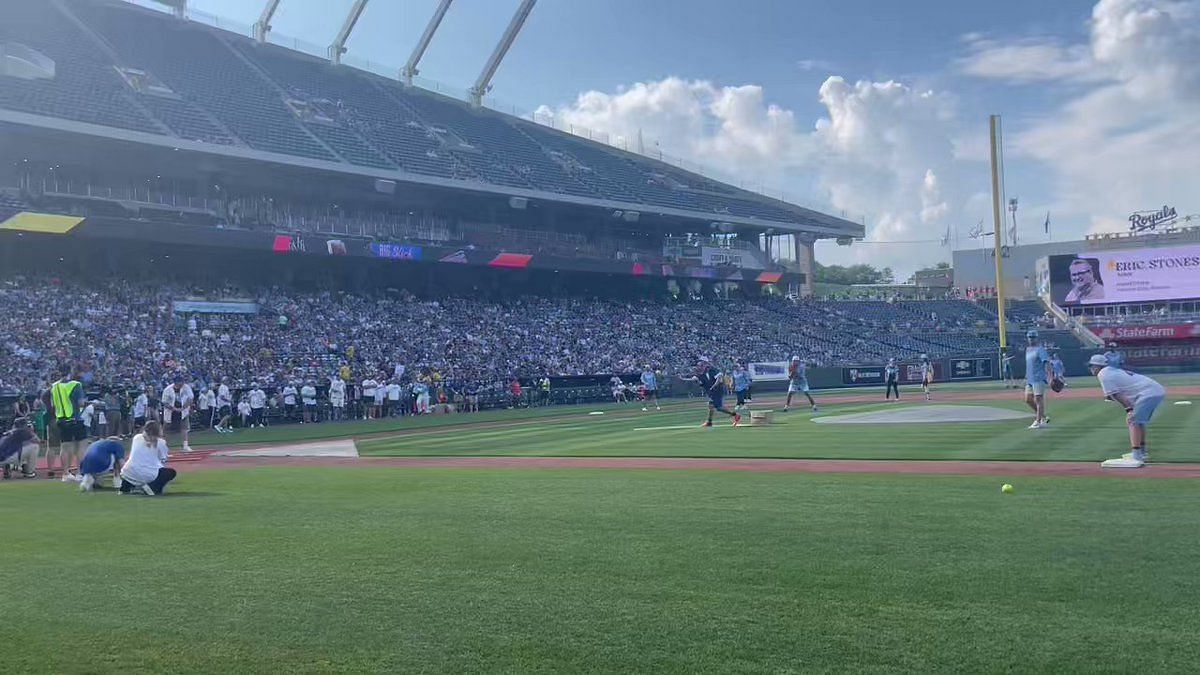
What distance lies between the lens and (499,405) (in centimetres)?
4078

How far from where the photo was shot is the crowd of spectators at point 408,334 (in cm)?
3356

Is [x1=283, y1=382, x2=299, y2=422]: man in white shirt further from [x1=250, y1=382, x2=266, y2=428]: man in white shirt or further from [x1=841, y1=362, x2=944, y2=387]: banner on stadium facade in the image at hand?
[x1=841, y1=362, x2=944, y2=387]: banner on stadium facade

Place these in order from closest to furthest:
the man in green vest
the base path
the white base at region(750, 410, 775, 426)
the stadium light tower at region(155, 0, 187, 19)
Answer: the base path → the man in green vest → the white base at region(750, 410, 775, 426) → the stadium light tower at region(155, 0, 187, 19)

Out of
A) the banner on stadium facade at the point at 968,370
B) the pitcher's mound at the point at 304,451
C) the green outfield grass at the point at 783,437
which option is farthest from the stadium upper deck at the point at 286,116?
the pitcher's mound at the point at 304,451

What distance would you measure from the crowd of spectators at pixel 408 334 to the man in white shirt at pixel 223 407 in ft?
5.93

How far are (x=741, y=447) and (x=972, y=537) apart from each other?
9.99 m

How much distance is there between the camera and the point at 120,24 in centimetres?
4738

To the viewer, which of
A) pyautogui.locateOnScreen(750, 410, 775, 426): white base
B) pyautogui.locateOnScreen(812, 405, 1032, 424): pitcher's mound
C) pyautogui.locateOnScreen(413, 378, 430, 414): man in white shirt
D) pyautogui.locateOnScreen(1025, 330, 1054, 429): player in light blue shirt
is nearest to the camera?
pyautogui.locateOnScreen(1025, 330, 1054, 429): player in light blue shirt

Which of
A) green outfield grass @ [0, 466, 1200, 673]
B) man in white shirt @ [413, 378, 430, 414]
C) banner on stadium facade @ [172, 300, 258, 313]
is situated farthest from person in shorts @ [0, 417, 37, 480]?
banner on stadium facade @ [172, 300, 258, 313]

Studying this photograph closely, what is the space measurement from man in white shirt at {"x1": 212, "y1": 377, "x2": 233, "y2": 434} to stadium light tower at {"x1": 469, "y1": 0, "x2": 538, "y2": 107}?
36001mm

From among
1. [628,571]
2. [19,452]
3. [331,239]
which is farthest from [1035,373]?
[331,239]

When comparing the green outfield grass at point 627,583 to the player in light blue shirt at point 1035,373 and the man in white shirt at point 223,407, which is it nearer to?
the player in light blue shirt at point 1035,373

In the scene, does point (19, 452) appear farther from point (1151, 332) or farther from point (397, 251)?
point (1151, 332)

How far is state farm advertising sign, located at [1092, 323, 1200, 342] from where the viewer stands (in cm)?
6172
